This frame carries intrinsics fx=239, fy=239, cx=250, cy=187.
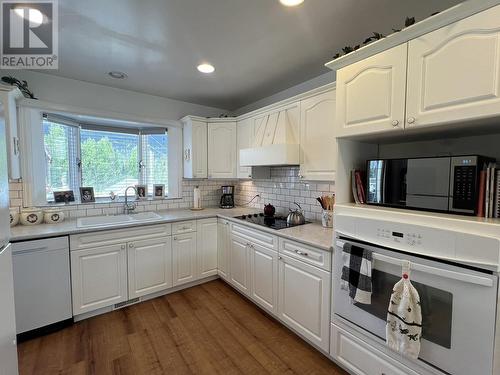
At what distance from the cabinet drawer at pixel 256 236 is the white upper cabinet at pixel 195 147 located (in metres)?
1.00

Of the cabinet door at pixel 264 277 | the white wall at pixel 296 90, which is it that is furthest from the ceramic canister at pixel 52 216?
the white wall at pixel 296 90

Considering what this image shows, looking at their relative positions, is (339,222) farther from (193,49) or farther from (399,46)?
(193,49)

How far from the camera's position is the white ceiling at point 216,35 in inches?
58.2

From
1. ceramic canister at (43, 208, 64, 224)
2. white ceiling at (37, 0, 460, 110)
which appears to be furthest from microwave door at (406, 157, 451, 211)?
ceramic canister at (43, 208, 64, 224)

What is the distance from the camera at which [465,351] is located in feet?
3.61

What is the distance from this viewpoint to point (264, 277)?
7.60ft

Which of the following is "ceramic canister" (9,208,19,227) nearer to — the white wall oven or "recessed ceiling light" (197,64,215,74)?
"recessed ceiling light" (197,64,215,74)

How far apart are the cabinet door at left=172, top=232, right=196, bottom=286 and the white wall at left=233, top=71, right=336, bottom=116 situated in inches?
77.7

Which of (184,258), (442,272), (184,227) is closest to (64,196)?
(184,227)

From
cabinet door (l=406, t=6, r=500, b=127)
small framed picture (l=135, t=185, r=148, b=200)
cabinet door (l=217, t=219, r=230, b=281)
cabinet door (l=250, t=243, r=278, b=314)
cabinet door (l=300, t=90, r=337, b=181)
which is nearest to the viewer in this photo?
cabinet door (l=406, t=6, r=500, b=127)

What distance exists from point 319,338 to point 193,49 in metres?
2.49

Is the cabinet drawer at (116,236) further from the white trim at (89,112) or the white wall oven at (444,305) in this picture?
the white wall oven at (444,305)

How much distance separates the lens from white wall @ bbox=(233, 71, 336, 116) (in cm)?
241

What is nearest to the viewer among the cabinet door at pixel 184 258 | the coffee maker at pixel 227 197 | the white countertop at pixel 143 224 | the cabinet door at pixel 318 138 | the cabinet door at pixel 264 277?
the white countertop at pixel 143 224
